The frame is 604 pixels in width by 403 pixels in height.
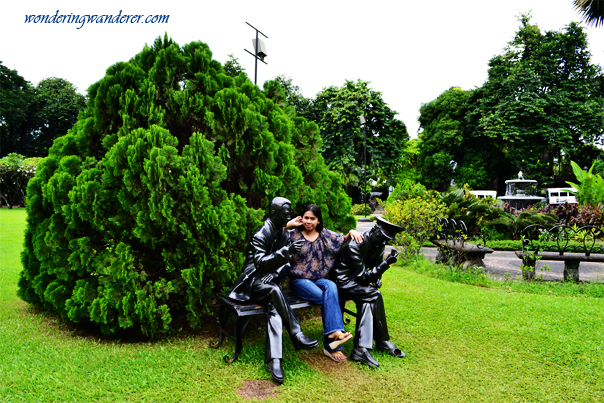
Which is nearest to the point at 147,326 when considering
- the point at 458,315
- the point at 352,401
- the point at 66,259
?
→ the point at 66,259

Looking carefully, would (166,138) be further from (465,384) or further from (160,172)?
(465,384)

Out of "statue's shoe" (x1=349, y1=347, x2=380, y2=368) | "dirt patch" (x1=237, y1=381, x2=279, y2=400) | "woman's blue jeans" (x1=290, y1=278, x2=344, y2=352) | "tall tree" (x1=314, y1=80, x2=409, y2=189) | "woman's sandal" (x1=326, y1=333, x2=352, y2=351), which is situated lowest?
"dirt patch" (x1=237, y1=381, x2=279, y2=400)

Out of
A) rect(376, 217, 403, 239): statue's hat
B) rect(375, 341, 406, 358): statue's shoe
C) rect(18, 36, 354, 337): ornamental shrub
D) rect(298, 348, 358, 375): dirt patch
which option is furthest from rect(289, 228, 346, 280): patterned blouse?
rect(375, 341, 406, 358): statue's shoe

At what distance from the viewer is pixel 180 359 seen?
3.68 metres

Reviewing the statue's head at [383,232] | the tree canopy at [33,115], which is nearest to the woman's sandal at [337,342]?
the statue's head at [383,232]

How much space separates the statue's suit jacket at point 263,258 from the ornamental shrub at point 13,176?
26418 mm

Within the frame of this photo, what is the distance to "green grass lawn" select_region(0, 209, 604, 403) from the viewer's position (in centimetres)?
316

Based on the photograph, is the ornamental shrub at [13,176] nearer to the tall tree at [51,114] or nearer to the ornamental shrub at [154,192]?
the tall tree at [51,114]

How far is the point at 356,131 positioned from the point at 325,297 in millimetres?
25037

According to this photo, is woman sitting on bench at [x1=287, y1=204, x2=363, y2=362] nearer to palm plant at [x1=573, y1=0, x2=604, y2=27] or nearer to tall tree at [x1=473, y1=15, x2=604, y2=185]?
palm plant at [x1=573, y1=0, x2=604, y2=27]

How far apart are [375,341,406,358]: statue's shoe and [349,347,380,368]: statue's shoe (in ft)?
0.95

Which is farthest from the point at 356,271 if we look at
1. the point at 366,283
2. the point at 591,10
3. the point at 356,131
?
the point at 356,131

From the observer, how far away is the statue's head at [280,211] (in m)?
3.77

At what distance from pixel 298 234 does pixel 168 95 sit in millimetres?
2122
